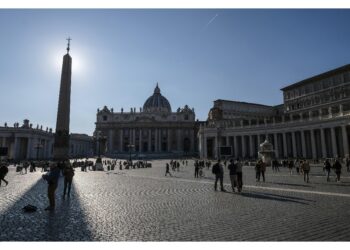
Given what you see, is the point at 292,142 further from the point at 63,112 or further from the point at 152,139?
the point at 152,139

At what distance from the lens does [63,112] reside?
27.8 m

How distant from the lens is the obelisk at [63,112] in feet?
91.1

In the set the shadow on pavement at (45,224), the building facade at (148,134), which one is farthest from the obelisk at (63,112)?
the building facade at (148,134)

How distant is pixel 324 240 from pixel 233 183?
298 inches

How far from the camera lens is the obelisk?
27766 mm

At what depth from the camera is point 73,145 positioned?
11294cm

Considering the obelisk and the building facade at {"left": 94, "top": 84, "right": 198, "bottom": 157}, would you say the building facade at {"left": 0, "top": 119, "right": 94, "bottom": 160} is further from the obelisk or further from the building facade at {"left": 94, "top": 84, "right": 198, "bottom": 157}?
the obelisk

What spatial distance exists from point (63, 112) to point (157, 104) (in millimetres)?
105632

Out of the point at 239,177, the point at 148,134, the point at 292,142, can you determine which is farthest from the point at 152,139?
the point at 239,177

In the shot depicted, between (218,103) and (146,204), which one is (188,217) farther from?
(218,103)

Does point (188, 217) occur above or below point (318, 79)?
below

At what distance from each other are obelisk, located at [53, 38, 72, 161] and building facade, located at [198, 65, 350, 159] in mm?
36034

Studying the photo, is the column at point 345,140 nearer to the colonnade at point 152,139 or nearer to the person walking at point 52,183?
the person walking at point 52,183

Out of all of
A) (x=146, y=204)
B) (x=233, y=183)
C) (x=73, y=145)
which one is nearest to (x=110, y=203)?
(x=146, y=204)
